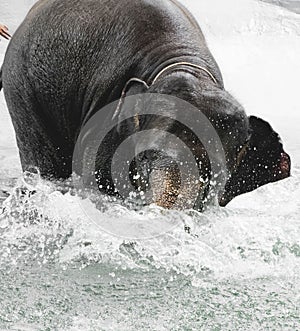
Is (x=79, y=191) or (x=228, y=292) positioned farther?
(x=79, y=191)

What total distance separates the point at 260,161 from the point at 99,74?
668 millimetres

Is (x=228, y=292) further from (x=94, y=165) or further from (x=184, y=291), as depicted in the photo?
(x=94, y=165)

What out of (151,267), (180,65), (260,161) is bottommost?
(151,267)

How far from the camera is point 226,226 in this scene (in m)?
2.87

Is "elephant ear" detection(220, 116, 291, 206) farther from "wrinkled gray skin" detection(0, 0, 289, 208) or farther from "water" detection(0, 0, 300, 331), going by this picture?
"water" detection(0, 0, 300, 331)

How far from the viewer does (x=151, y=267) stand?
104 inches

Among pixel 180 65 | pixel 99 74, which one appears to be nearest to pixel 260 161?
pixel 180 65

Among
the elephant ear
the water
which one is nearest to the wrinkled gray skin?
the elephant ear

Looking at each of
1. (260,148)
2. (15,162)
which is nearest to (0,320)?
(260,148)

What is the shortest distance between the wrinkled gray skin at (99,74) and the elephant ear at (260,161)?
0.07 feet

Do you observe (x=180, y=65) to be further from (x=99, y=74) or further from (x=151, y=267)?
(x=151, y=267)

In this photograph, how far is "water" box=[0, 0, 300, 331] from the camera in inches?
88.8

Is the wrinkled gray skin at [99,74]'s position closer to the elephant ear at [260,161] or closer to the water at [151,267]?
the elephant ear at [260,161]

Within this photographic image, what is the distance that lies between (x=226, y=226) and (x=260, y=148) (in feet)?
1.37
